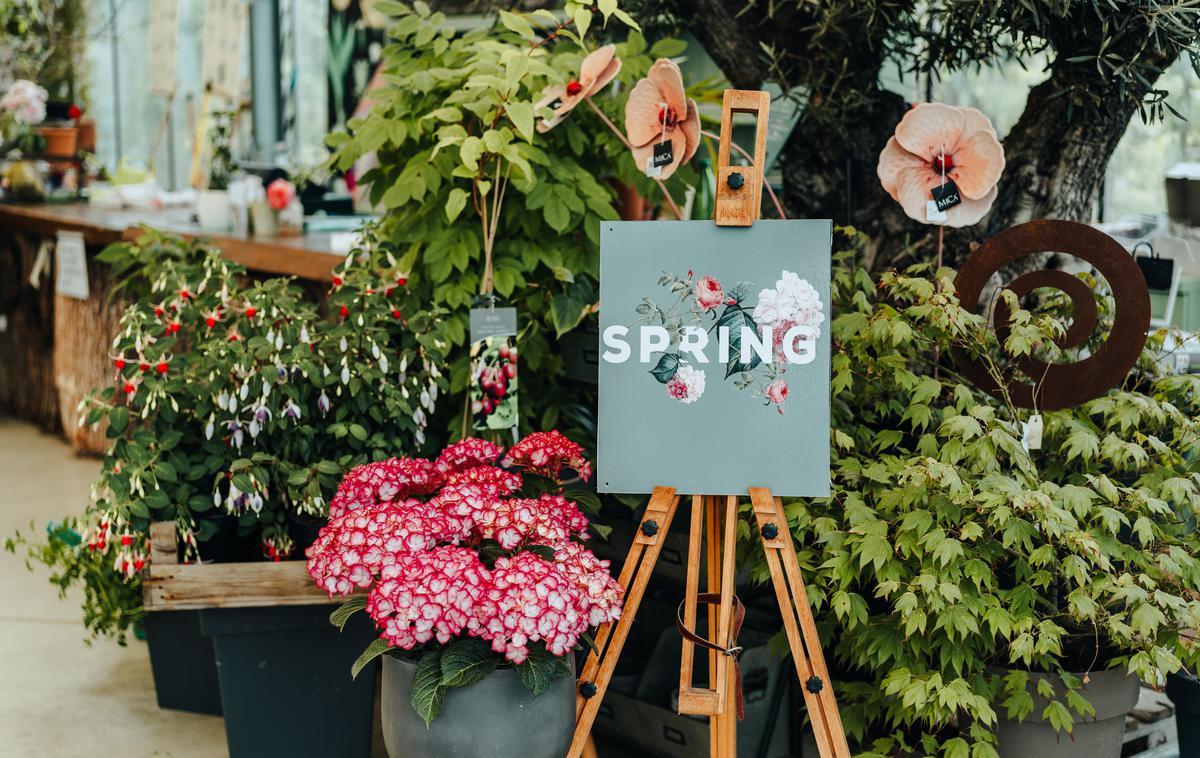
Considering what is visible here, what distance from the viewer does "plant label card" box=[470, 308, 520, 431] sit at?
231 cm

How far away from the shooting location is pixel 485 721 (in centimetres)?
179

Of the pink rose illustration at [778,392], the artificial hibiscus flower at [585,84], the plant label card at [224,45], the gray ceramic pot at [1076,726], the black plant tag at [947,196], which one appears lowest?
the gray ceramic pot at [1076,726]

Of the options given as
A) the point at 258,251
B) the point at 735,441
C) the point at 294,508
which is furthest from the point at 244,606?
the point at 258,251

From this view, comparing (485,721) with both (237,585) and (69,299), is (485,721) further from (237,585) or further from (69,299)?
(69,299)

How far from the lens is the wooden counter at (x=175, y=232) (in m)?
3.50

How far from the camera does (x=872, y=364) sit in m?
2.18

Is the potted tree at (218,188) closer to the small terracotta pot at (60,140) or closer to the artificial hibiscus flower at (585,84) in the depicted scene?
the small terracotta pot at (60,140)

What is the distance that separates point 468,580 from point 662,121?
907 millimetres

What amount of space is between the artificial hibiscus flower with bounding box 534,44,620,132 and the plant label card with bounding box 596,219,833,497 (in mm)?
427

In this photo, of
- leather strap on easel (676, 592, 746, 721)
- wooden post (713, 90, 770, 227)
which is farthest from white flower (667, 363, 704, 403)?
A: leather strap on easel (676, 592, 746, 721)

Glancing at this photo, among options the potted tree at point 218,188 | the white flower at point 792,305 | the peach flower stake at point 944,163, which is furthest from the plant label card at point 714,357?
the potted tree at point 218,188

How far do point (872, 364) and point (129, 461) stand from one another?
1.43 meters

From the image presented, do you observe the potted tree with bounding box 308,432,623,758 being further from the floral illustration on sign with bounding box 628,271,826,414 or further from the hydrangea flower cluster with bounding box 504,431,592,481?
the floral illustration on sign with bounding box 628,271,826,414

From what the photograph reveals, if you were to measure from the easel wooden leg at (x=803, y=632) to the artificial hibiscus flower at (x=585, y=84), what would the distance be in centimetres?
85
